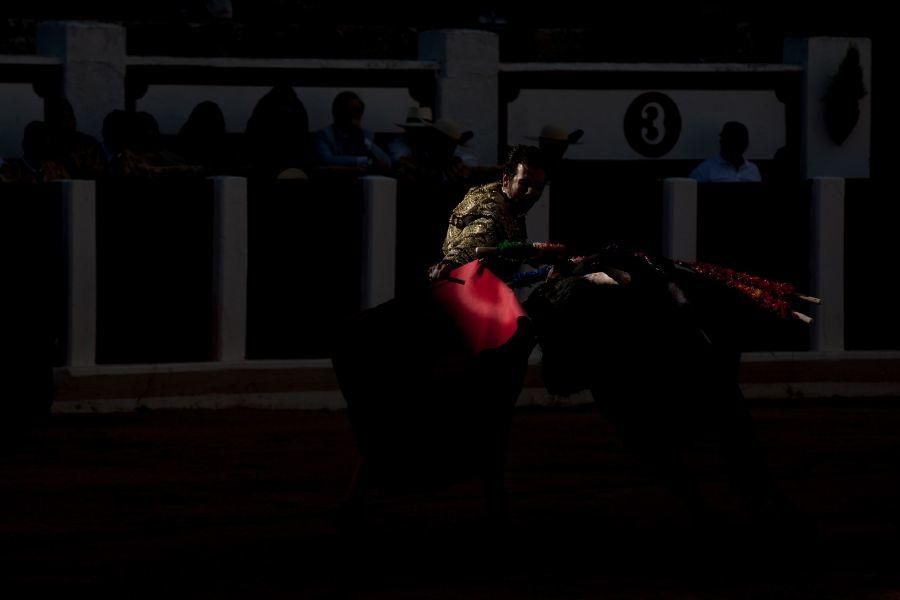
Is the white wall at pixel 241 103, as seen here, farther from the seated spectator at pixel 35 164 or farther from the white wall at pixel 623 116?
the seated spectator at pixel 35 164

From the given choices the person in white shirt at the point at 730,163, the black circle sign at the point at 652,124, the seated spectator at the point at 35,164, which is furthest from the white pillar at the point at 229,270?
the black circle sign at the point at 652,124

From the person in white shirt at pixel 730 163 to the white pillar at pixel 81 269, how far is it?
4744 mm

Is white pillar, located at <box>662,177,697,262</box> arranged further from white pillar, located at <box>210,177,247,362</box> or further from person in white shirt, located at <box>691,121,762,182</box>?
white pillar, located at <box>210,177,247,362</box>

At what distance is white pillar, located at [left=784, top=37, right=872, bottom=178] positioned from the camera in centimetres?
1608

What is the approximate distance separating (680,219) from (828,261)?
100 cm

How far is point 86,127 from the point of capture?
1402cm

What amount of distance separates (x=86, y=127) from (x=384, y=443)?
746 cm

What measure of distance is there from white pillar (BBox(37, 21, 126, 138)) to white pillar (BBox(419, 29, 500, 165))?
2.28 m

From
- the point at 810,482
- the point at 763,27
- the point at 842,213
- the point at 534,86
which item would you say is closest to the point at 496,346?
the point at 810,482

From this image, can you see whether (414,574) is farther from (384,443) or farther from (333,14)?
(333,14)

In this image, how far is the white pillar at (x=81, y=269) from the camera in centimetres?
1114

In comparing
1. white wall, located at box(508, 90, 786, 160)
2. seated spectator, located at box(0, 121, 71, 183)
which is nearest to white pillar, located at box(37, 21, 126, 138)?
seated spectator, located at box(0, 121, 71, 183)

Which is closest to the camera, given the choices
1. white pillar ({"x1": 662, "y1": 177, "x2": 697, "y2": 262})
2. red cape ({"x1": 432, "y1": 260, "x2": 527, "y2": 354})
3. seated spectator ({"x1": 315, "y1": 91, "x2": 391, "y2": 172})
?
red cape ({"x1": 432, "y1": 260, "x2": 527, "y2": 354})

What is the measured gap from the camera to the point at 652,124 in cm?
1577
